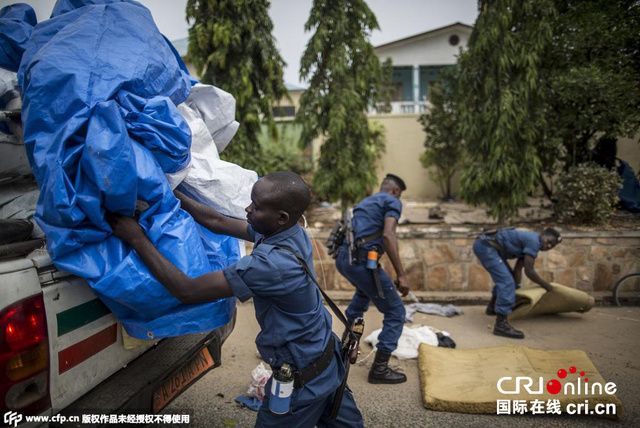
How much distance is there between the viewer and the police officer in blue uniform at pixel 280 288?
68.1 inches

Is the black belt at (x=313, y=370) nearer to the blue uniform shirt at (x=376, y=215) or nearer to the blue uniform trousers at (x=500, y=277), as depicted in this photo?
the blue uniform shirt at (x=376, y=215)

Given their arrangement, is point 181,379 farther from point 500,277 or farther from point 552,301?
point 552,301

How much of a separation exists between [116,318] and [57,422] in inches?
18.1

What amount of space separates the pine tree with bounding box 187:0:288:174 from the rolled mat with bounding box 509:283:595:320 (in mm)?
4152

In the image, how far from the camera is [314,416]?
194cm

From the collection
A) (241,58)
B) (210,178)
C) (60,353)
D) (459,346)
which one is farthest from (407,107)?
(60,353)

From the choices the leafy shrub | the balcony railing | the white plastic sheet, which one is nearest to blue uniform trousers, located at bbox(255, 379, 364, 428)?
the white plastic sheet

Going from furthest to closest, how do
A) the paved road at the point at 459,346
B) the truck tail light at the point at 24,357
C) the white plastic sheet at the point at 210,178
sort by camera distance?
1. the paved road at the point at 459,346
2. the white plastic sheet at the point at 210,178
3. the truck tail light at the point at 24,357

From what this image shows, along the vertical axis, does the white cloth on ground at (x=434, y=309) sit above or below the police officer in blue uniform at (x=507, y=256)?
below

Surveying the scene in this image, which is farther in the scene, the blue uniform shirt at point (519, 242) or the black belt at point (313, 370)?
the blue uniform shirt at point (519, 242)

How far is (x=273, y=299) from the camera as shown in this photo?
1804 mm

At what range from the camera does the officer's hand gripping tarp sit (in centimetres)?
169

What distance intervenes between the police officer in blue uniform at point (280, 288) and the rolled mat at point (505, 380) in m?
1.54

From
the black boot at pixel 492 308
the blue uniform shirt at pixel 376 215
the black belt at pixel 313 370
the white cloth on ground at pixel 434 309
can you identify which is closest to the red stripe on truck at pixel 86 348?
the black belt at pixel 313 370
